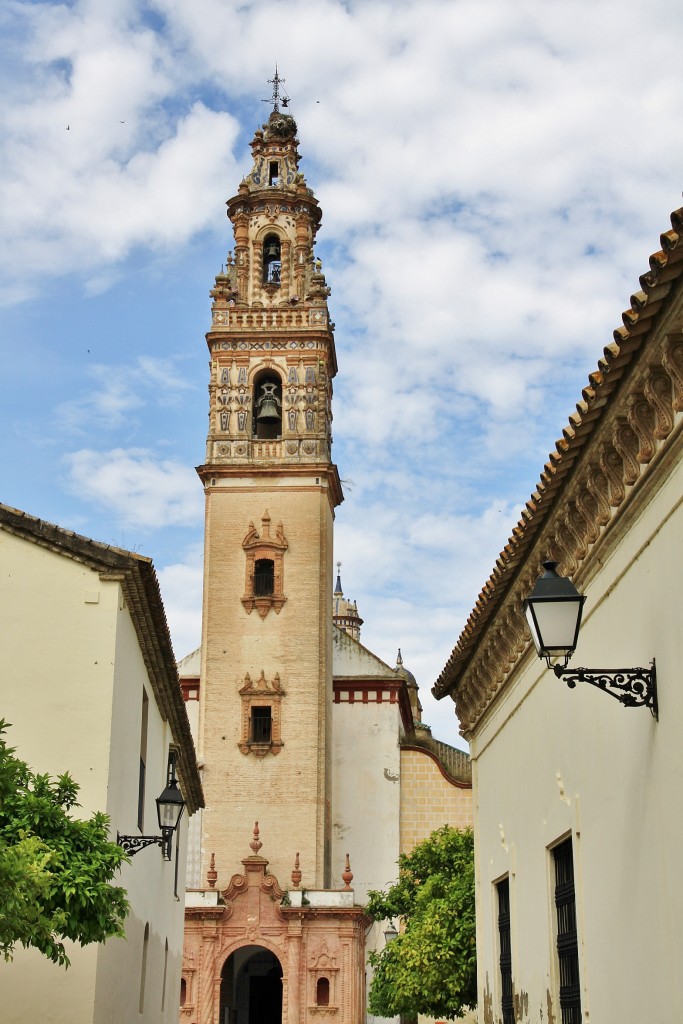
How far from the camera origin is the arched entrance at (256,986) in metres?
35.9

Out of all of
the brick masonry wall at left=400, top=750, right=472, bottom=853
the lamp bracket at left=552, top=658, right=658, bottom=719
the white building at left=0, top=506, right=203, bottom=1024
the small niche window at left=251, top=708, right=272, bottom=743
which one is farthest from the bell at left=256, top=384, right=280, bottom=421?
the lamp bracket at left=552, top=658, right=658, bottom=719

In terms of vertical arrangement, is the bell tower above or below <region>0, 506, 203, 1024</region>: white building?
above

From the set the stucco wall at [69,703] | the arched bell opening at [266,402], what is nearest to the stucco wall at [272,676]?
the arched bell opening at [266,402]

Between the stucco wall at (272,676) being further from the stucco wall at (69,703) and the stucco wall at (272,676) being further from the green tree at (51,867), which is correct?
the green tree at (51,867)

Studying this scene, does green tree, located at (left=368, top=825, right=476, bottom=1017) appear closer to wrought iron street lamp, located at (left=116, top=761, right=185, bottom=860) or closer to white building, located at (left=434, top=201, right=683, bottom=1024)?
white building, located at (left=434, top=201, right=683, bottom=1024)

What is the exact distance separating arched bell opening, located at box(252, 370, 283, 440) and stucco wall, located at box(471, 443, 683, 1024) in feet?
86.3

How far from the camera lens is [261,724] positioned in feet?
119

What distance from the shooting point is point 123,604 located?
42.6 feet

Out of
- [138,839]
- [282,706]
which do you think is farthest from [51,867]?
[282,706]

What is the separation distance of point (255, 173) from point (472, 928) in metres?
27.3

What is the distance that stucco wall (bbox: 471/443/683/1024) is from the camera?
7.50 m

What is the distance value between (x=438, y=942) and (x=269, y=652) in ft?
46.7

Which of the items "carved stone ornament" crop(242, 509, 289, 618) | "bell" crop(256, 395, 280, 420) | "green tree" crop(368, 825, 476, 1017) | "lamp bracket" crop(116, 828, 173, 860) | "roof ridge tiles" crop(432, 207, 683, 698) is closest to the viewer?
"roof ridge tiles" crop(432, 207, 683, 698)

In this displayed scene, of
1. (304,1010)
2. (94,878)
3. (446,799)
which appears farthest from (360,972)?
(94,878)
